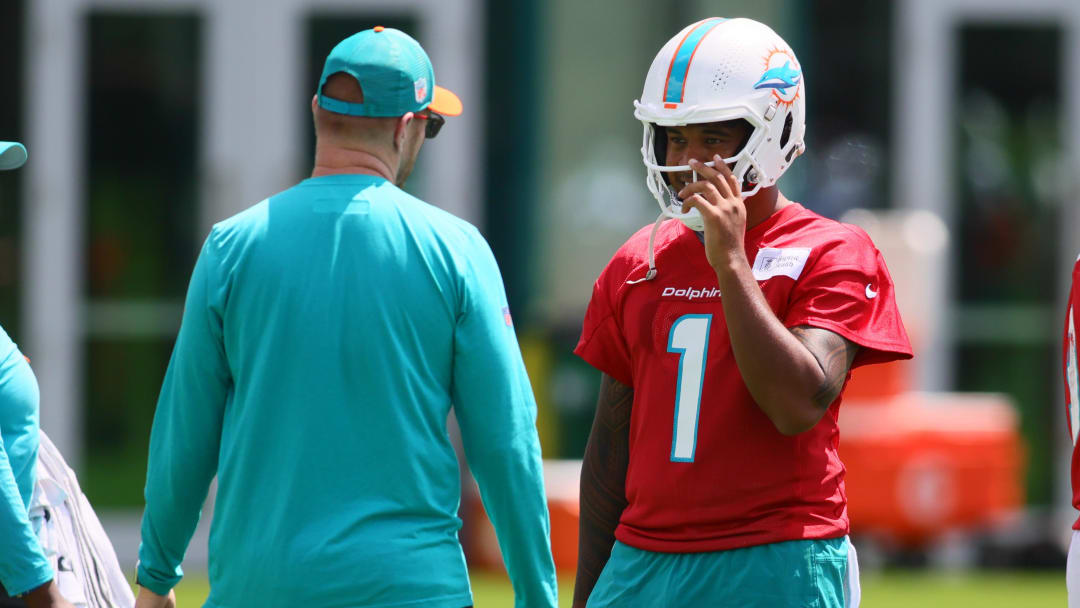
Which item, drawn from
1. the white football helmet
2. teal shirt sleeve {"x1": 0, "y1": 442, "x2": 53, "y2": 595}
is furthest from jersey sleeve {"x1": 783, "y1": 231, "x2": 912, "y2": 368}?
teal shirt sleeve {"x1": 0, "y1": 442, "x2": 53, "y2": 595}

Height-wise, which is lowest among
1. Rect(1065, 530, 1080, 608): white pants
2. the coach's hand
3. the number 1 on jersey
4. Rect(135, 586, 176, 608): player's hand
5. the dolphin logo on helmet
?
the coach's hand

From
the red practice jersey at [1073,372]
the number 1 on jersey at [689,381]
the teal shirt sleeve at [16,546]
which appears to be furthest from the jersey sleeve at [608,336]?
the teal shirt sleeve at [16,546]

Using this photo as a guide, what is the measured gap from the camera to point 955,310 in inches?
423

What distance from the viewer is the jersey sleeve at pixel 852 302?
3338mm

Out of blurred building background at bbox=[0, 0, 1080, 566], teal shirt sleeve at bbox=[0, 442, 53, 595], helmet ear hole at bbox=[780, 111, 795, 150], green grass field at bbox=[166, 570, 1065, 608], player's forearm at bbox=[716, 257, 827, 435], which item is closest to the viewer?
player's forearm at bbox=[716, 257, 827, 435]

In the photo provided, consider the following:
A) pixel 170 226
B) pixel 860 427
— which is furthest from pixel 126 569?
pixel 860 427

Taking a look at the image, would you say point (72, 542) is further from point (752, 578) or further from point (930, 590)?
point (930, 590)

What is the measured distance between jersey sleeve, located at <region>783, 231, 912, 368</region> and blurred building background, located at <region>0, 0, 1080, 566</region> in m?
6.68

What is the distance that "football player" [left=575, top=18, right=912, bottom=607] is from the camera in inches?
130

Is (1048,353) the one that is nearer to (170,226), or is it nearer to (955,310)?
(955,310)

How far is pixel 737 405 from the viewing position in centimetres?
338

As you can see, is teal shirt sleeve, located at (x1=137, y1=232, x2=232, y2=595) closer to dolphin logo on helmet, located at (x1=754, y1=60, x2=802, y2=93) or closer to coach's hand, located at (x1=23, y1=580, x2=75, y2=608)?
coach's hand, located at (x1=23, y1=580, x2=75, y2=608)

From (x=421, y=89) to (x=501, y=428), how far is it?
28.4 inches

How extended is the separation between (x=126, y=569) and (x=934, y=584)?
15.0 ft
